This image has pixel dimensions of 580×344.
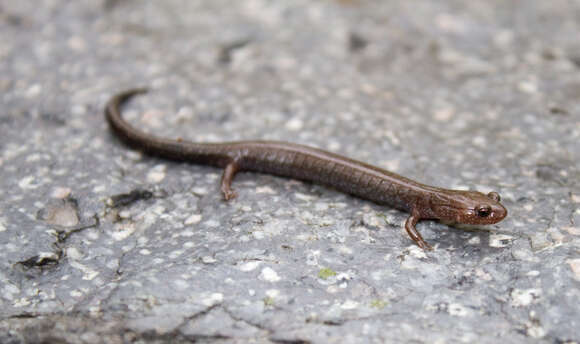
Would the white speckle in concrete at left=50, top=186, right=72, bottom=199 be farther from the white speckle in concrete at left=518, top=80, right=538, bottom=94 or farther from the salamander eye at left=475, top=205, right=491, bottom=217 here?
the white speckle in concrete at left=518, top=80, right=538, bottom=94

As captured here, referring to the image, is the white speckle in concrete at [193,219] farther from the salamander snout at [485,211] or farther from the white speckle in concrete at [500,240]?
the white speckle in concrete at [500,240]

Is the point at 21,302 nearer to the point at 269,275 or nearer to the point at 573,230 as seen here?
the point at 269,275

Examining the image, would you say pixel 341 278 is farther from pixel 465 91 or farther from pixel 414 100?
pixel 465 91

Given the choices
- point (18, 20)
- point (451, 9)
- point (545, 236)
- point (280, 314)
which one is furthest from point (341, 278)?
point (18, 20)

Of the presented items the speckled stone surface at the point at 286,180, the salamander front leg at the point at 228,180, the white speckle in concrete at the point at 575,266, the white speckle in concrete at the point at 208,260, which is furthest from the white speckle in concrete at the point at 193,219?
the white speckle in concrete at the point at 575,266

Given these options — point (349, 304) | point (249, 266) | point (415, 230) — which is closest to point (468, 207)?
point (415, 230)

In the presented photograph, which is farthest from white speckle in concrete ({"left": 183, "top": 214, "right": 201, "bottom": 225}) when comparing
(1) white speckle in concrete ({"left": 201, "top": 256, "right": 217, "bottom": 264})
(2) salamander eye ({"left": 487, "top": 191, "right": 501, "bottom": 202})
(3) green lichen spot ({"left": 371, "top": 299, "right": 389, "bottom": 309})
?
(2) salamander eye ({"left": 487, "top": 191, "right": 501, "bottom": 202})
